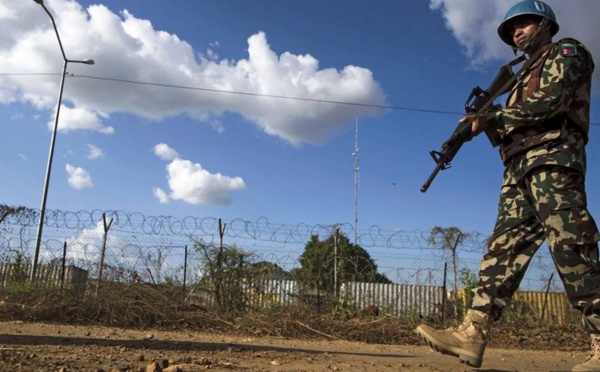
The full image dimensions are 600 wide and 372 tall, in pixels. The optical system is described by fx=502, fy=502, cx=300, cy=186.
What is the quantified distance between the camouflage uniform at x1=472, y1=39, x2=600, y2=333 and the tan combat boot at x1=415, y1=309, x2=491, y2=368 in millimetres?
80

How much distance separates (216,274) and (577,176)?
625 cm

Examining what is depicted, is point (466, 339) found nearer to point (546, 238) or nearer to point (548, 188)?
point (546, 238)

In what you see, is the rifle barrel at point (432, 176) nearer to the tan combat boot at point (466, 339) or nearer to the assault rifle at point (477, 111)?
the assault rifle at point (477, 111)

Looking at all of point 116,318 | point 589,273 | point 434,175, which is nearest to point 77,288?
point 116,318

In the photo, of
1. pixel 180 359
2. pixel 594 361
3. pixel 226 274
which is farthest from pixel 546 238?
pixel 226 274

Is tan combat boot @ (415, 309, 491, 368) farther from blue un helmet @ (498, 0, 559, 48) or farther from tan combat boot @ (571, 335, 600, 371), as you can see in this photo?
blue un helmet @ (498, 0, 559, 48)

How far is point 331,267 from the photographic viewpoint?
31.1ft

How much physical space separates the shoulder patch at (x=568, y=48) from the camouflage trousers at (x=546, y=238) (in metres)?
0.62

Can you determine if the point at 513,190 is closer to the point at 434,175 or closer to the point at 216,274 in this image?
the point at 434,175

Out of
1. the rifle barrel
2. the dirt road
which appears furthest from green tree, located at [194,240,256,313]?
the rifle barrel

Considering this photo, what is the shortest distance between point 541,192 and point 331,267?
23.4 ft

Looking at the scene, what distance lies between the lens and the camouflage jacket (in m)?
2.58

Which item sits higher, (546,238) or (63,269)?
(546,238)

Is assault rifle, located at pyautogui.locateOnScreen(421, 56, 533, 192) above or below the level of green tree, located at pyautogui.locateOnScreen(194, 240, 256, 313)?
above
